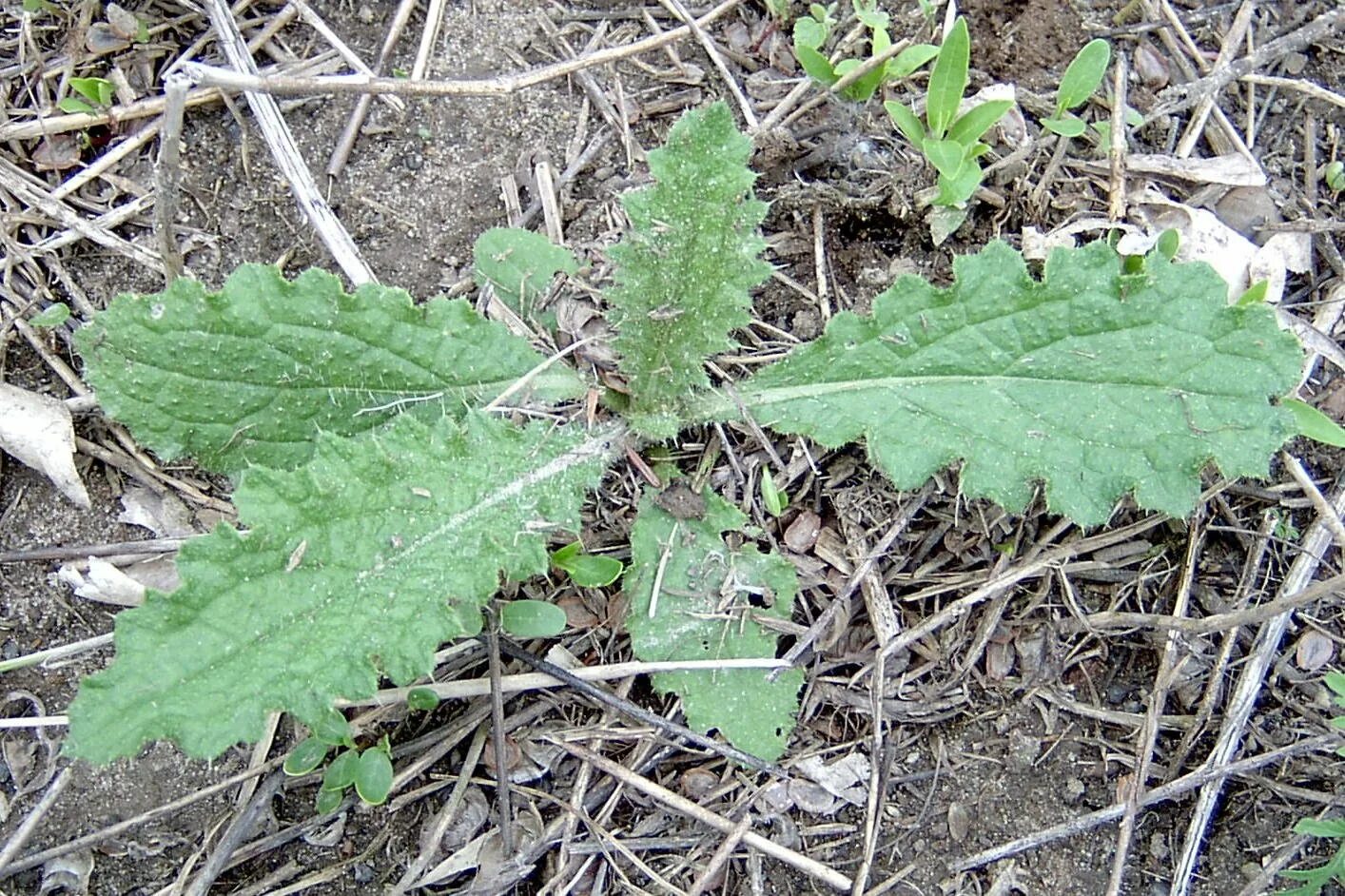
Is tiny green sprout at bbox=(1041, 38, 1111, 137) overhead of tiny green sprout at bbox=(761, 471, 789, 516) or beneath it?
overhead

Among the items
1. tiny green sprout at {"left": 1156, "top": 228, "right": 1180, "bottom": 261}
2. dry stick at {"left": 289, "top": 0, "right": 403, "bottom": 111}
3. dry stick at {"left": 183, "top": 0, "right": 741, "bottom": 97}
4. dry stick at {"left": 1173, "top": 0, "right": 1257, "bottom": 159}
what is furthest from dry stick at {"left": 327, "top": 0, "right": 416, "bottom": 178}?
dry stick at {"left": 1173, "top": 0, "right": 1257, "bottom": 159}

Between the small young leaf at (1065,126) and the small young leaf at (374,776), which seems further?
the small young leaf at (1065,126)

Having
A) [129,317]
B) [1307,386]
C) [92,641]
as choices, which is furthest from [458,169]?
[1307,386]

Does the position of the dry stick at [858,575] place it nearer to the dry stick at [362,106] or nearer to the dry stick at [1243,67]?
the dry stick at [1243,67]

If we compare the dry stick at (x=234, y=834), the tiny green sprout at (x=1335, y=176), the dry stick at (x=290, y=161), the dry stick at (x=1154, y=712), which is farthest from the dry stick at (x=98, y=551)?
the tiny green sprout at (x=1335, y=176)

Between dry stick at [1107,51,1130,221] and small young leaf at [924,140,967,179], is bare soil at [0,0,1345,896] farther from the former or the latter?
small young leaf at [924,140,967,179]
